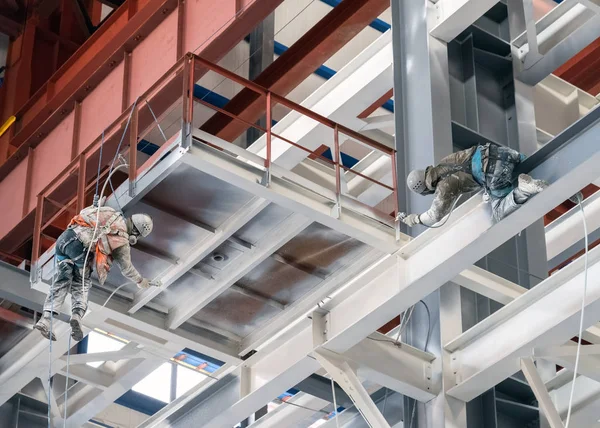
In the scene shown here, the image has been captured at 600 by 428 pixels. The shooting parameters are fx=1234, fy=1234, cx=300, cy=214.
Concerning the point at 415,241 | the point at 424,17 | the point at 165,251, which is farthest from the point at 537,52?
the point at 165,251

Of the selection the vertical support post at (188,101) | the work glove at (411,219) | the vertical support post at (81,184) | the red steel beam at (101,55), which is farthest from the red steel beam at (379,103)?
the work glove at (411,219)

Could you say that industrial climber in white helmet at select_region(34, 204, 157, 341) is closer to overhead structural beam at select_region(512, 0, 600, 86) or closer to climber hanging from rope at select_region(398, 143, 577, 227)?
climber hanging from rope at select_region(398, 143, 577, 227)

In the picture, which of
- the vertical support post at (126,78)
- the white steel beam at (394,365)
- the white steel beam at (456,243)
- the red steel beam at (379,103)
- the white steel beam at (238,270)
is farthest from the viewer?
the red steel beam at (379,103)

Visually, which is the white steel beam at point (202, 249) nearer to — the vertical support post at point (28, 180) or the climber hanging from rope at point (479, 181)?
the climber hanging from rope at point (479, 181)

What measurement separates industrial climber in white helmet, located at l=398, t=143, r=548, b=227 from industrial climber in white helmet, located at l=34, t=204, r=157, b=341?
3.60 metres

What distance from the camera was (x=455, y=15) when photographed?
19.0 m

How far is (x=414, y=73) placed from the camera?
19.4m

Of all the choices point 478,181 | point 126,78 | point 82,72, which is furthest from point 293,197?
point 82,72

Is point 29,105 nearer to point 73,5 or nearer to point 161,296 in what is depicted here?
point 73,5

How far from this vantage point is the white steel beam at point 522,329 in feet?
51.8

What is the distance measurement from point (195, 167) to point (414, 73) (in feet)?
17.1

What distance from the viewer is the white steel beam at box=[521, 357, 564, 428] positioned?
1638cm

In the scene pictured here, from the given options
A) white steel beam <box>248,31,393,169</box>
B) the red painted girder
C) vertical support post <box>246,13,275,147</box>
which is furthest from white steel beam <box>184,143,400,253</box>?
vertical support post <box>246,13,275,147</box>

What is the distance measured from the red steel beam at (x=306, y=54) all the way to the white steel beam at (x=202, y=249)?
6.74 meters
